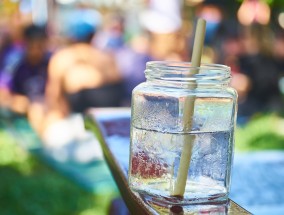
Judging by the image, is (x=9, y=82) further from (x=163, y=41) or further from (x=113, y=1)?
(x=113, y=1)

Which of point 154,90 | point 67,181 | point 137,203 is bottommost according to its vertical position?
point 67,181

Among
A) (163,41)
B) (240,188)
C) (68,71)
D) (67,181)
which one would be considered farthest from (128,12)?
(240,188)

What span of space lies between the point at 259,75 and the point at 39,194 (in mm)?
2928

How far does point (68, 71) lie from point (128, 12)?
6.21 meters

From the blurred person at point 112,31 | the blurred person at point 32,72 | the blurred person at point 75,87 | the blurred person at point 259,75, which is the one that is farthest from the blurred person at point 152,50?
the blurred person at point 112,31

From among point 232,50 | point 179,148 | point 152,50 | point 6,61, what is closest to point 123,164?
Result: point 179,148

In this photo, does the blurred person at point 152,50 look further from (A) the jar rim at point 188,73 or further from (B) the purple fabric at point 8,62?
(A) the jar rim at point 188,73

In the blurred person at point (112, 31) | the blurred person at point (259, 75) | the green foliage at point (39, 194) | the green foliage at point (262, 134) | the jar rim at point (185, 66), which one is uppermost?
the jar rim at point (185, 66)

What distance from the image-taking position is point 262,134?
5051 millimetres

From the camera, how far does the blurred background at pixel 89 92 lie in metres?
3.73

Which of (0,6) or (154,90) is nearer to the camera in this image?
(154,90)

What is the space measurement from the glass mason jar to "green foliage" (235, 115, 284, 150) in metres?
3.66

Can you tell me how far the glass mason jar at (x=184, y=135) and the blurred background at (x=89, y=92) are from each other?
0.55m

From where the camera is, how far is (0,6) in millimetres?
7793
